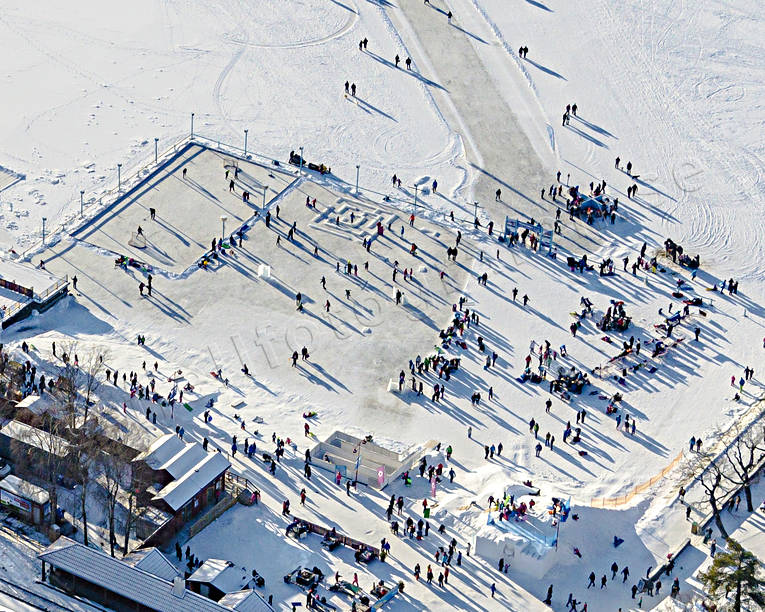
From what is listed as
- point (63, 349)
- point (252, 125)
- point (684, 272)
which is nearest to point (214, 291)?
point (63, 349)

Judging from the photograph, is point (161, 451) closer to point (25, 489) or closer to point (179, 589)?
point (25, 489)

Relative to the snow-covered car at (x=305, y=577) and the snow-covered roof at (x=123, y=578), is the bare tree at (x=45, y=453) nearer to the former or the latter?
the snow-covered roof at (x=123, y=578)

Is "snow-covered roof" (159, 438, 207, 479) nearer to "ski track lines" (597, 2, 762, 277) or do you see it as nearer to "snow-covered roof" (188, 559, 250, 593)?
"snow-covered roof" (188, 559, 250, 593)

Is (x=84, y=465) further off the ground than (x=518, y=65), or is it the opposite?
(x=518, y=65)

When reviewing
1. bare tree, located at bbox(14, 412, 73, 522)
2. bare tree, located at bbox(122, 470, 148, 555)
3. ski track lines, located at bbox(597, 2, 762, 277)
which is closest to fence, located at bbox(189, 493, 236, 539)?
bare tree, located at bbox(122, 470, 148, 555)

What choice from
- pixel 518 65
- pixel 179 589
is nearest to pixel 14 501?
pixel 179 589

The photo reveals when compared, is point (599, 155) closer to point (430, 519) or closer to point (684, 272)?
point (684, 272)

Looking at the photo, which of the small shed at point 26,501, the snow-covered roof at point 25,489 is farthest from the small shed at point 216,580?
the snow-covered roof at point 25,489
